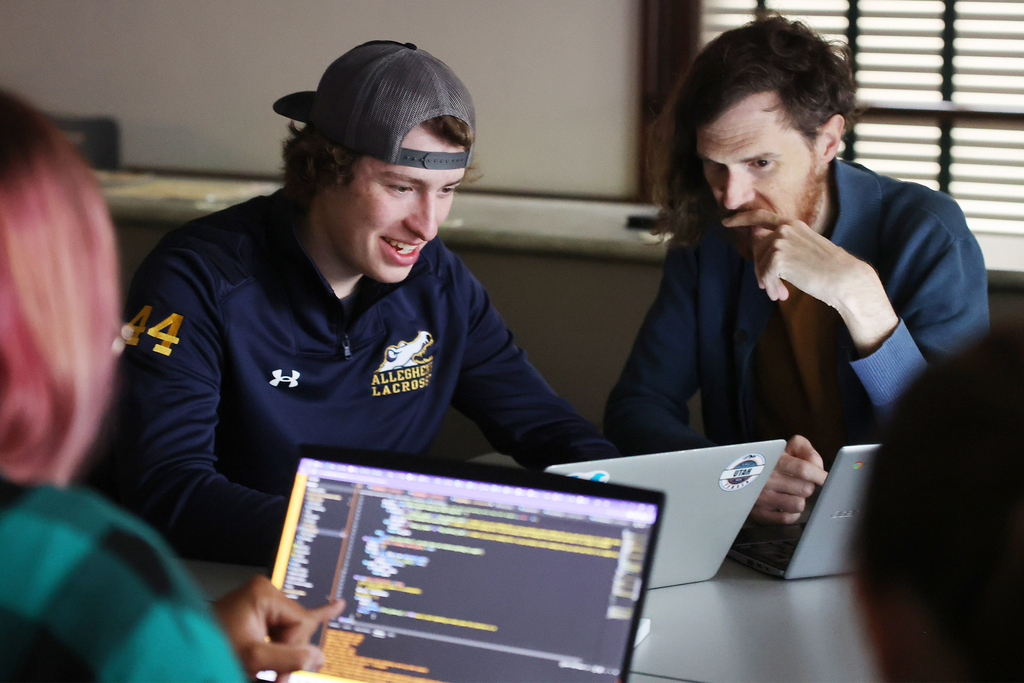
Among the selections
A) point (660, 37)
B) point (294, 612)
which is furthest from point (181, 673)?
point (660, 37)

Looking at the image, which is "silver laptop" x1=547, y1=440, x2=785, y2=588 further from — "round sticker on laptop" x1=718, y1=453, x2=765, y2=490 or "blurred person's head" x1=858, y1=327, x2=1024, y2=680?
"blurred person's head" x1=858, y1=327, x2=1024, y2=680

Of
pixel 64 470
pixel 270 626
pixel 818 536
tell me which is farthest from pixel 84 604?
pixel 818 536

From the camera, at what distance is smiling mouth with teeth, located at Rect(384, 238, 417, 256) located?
63.6 inches

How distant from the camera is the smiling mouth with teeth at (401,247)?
5.30 feet

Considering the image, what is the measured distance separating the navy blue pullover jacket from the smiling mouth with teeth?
0.20 feet

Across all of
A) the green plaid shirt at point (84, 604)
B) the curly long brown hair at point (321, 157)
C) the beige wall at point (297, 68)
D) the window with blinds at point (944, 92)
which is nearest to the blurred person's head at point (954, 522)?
the green plaid shirt at point (84, 604)

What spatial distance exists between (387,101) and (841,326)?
852mm

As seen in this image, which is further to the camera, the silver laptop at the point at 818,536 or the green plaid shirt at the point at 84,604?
the silver laptop at the point at 818,536

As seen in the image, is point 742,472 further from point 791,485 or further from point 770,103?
point 770,103

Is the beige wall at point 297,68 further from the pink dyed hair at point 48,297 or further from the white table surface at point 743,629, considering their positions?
the pink dyed hair at point 48,297

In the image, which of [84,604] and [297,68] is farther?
[297,68]

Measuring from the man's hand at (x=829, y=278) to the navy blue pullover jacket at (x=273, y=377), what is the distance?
408mm

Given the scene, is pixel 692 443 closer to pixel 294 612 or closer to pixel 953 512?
pixel 294 612

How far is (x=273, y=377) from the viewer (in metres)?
1.56
